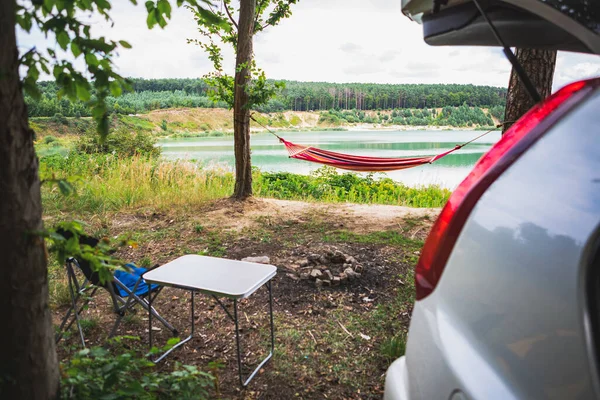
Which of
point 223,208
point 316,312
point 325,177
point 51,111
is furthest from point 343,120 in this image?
point 316,312

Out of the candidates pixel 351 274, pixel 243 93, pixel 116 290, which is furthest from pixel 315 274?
pixel 243 93

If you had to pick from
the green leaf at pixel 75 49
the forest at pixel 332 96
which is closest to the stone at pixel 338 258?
the green leaf at pixel 75 49

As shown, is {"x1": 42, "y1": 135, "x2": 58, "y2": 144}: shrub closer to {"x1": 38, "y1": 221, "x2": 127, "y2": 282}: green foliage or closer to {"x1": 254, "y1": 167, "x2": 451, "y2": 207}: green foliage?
{"x1": 254, "y1": 167, "x2": 451, "y2": 207}: green foliage

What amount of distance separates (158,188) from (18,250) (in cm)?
516

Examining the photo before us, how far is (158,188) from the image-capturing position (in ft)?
19.5

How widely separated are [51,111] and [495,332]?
60.6 feet

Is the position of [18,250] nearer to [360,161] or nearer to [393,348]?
[393,348]

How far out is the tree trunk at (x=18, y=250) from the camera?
0.92m

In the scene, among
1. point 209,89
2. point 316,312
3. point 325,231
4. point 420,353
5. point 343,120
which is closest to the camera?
point 420,353

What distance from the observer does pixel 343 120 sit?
26.6 m

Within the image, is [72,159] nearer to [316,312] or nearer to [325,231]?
[325,231]

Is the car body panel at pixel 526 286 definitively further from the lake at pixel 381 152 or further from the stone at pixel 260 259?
the stone at pixel 260 259

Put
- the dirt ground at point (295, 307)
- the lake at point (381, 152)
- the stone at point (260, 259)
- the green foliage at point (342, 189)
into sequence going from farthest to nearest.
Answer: the lake at point (381, 152)
the green foliage at point (342, 189)
the stone at point (260, 259)
the dirt ground at point (295, 307)

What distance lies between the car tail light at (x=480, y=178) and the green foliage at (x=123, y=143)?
10276 millimetres
